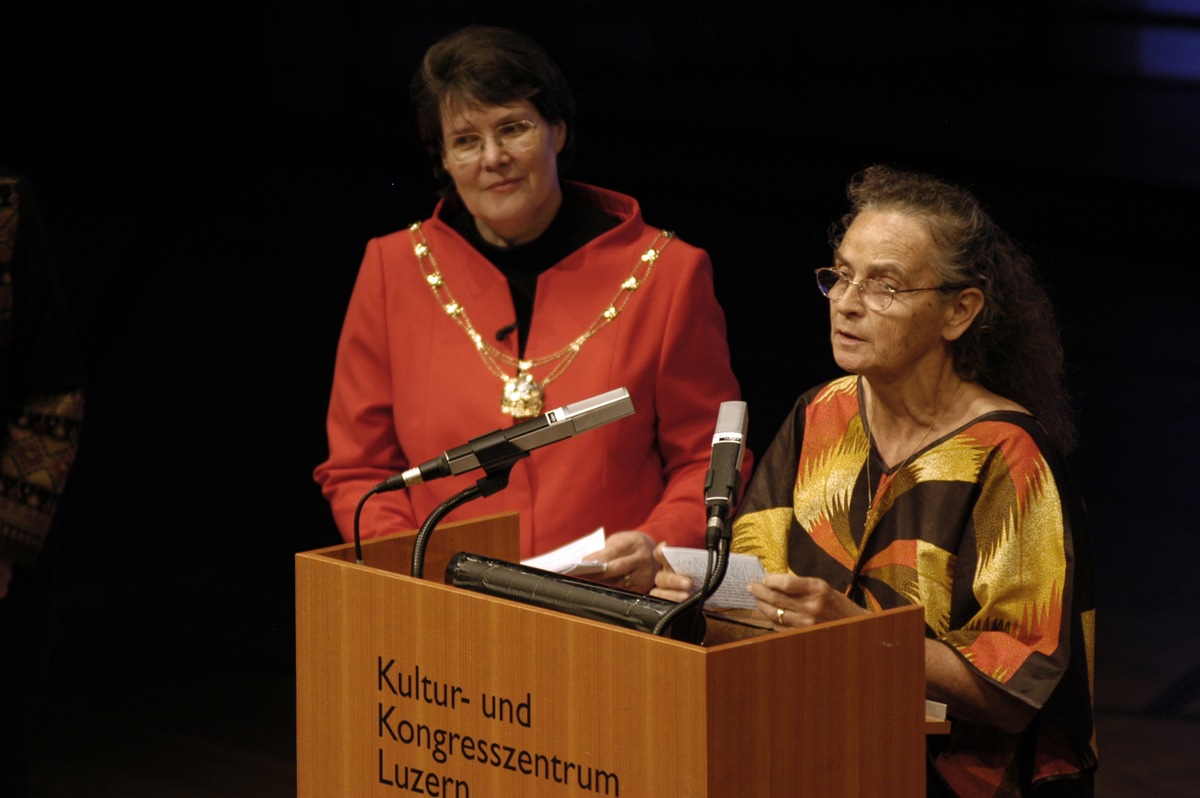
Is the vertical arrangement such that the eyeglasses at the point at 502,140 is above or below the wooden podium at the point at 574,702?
above

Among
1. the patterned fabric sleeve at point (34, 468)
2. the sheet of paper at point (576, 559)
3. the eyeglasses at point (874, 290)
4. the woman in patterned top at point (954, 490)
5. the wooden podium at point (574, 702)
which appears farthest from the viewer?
the patterned fabric sleeve at point (34, 468)

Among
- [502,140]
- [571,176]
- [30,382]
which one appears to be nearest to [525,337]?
[502,140]

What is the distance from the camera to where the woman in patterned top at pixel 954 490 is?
212 cm

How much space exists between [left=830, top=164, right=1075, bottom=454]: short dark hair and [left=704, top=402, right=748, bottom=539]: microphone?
56 cm

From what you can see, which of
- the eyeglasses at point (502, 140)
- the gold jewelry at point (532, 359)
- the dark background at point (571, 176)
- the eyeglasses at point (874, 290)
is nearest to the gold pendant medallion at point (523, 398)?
the gold jewelry at point (532, 359)

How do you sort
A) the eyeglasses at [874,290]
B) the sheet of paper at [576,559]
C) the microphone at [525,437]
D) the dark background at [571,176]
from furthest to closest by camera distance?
the dark background at [571,176], the sheet of paper at [576,559], the eyeglasses at [874,290], the microphone at [525,437]

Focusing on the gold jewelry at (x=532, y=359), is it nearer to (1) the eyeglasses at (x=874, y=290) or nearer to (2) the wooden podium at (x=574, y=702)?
(1) the eyeglasses at (x=874, y=290)

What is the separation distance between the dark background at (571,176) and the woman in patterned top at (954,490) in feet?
9.50

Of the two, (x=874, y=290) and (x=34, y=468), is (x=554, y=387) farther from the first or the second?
(x=34, y=468)

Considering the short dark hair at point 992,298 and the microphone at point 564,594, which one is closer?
the microphone at point 564,594

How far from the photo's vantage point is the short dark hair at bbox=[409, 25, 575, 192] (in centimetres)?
279

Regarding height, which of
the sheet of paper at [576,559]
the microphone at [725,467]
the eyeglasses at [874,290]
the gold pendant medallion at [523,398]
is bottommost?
the sheet of paper at [576,559]

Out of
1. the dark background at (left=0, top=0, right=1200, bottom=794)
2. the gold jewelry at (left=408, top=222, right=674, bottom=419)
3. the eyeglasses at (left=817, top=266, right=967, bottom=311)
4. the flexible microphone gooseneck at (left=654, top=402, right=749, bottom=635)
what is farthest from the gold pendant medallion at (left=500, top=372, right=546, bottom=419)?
the dark background at (left=0, top=0, right=1200, bottom=794)

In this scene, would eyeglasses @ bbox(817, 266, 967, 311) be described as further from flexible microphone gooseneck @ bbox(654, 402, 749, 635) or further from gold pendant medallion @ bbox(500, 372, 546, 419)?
gold pendant medallion @ bbox(500, 372, 546, 419)
